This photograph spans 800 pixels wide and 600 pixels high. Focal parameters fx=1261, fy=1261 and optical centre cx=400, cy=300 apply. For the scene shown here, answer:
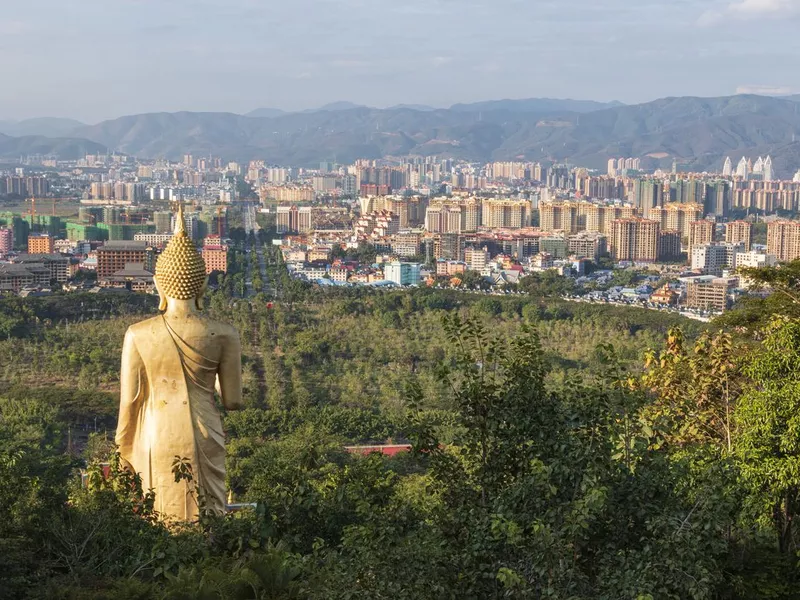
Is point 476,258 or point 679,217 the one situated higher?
point 679,217

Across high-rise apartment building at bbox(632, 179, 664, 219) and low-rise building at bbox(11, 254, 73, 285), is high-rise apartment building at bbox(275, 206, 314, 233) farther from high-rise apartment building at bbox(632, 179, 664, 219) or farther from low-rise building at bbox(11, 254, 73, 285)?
low-rise building at bbox(11, 254, 73, 285)

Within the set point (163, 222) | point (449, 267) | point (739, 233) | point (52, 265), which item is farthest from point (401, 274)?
point (739, 233)

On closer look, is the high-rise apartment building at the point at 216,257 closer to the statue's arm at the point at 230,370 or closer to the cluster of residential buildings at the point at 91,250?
the cluster of residential buildings at the point at 91,250

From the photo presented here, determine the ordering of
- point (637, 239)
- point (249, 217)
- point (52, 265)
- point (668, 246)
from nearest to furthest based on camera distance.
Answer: point (52, 265), point (637, 239), point (668, 246), point (249, 217)

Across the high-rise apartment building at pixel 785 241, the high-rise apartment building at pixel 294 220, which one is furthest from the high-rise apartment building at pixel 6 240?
the high-rise apartment building at pixel 785 241

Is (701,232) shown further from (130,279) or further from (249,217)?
(130,279)

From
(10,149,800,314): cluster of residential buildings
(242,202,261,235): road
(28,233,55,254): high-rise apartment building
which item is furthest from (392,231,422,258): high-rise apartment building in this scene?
(28,233,55,254): high-rise apartment building
